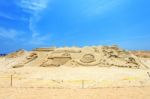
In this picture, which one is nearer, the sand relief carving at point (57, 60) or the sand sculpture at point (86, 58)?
the sand sculpture at point (86, 58)

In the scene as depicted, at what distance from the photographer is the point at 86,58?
1039 inches

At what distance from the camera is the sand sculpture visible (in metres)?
25.3

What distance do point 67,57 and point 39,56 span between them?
13.4ft

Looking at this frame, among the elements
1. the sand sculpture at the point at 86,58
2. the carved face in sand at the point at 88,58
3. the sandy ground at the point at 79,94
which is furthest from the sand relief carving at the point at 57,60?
the sandy ground at the point at 79,94

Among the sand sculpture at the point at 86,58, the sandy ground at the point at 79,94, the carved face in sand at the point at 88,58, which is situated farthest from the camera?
the carved face in sand at the point at 88,58

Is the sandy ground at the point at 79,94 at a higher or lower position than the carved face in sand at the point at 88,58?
lower

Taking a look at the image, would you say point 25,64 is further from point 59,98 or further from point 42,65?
point 59,98

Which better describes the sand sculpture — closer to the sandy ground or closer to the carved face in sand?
the carved face in sand

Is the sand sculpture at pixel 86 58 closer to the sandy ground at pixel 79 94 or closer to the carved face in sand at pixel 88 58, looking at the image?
the carved face in sand at pixel 88 58

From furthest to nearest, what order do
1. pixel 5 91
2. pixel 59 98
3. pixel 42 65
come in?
pixel 42 65 < pixel 5 91 < pixel 59 98

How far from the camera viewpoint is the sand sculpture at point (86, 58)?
25.3 metres

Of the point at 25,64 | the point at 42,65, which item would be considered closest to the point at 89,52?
the point at 42,65

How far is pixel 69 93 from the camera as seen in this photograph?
11375 mm

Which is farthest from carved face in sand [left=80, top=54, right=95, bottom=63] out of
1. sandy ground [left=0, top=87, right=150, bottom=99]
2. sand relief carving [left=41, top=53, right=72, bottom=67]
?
sandy ground [left=0, top=87, right=150, bottom=99]
